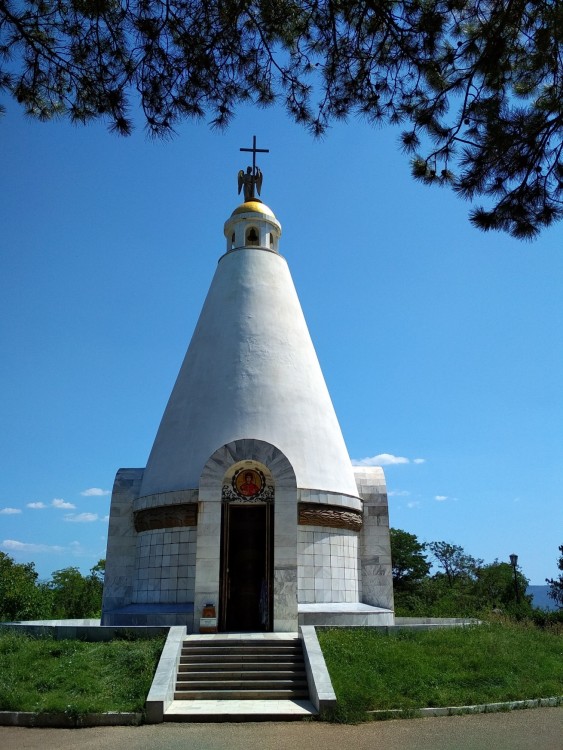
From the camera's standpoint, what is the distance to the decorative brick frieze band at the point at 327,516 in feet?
38.0

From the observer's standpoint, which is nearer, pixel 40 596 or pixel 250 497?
pixel 250 497

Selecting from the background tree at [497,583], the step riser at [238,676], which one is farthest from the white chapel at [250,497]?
the background tree at [497,583]

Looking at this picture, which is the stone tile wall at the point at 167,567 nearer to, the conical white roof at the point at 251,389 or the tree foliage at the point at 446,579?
the conical white roof at the point at 251,389

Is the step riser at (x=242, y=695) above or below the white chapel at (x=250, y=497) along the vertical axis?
below

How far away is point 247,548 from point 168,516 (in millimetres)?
1653

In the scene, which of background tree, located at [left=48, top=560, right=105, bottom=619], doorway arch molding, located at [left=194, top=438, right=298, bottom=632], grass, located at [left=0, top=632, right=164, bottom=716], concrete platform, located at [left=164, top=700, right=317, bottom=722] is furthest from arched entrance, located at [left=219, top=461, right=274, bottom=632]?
background tree, located at [left=48, top=560, right=105, bottom=619]

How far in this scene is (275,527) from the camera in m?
10.7

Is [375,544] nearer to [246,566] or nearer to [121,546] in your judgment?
[246,566]

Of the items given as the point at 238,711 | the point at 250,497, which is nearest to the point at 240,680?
the point at 238,711

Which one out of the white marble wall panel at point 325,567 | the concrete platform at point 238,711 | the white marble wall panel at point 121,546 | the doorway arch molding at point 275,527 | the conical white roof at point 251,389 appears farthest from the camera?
the white marble wall panel at point 121,546

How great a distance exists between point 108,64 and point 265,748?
256 inches

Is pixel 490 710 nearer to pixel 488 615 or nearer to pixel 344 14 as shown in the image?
pixel 488 615

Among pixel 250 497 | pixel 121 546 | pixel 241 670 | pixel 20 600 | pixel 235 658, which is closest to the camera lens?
pixel 241 670

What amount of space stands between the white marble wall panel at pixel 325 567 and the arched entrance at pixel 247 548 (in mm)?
680
